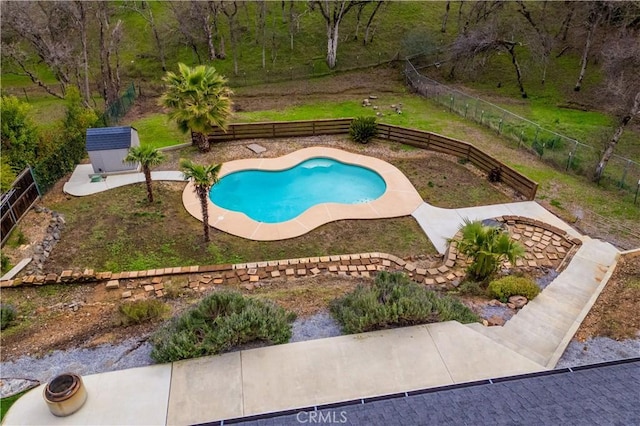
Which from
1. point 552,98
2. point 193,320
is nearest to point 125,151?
point 193,320

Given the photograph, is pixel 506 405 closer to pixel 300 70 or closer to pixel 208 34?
pixel 300 70

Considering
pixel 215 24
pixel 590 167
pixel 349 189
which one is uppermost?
pixel 215 24

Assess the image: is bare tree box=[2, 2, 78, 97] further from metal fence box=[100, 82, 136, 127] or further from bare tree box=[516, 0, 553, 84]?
bare tree box=[516, 0, 553, 84]

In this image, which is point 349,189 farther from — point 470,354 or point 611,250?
point 470,354

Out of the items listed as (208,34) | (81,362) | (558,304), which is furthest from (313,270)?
(208,34)

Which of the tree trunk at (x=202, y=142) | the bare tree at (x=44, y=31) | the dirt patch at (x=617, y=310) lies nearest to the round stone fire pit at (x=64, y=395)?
the dirt patch at (x=617, y=310)

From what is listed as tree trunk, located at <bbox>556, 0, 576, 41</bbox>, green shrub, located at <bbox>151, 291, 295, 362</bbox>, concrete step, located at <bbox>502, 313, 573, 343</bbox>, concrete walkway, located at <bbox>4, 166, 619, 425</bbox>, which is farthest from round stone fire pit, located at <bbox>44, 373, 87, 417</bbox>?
tree trunk, located at <bbox>556, 0, 576, 41</bbox>

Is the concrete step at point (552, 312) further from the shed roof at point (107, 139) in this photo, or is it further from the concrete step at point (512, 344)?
the shed roof at point (107, 139)
